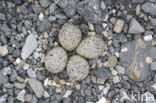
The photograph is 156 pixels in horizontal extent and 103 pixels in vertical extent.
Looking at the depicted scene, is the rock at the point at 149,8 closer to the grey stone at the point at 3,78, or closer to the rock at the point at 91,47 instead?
the rock at the point at 91,47

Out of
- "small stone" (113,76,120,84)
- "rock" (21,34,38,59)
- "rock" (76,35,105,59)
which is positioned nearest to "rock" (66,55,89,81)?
"rock" (76,35,105,59)

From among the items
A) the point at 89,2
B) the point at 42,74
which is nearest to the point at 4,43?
the point at 42,74

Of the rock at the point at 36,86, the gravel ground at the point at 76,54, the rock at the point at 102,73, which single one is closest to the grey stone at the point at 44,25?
the gravel ground at the point at 76,54

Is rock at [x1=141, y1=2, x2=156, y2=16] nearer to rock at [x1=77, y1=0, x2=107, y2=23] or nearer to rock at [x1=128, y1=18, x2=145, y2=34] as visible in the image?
rock at [x1=128, y1=18, x2=145, y2=34]

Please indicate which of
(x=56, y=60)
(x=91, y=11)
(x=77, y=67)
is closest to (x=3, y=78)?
(x=56, y=60)

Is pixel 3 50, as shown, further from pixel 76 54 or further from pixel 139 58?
pixel 139 58
